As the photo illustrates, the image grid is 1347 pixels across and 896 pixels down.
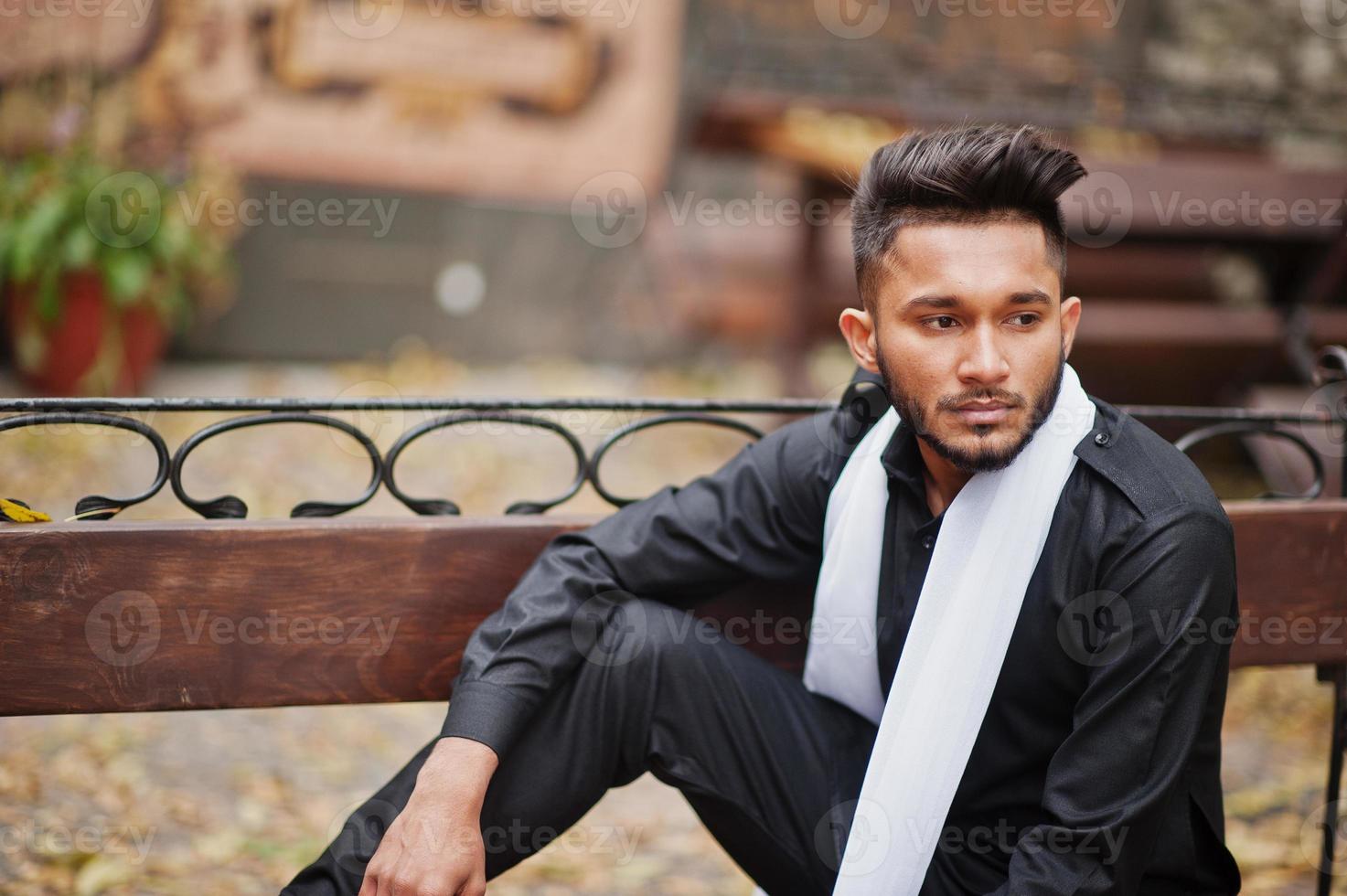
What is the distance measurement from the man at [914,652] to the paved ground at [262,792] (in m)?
1.04

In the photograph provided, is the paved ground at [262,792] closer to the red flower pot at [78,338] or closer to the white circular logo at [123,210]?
the red flower pot at [78,338]

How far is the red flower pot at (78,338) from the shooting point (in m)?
4.86

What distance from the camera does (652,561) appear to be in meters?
1.88

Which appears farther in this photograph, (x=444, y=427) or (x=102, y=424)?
(x=444, y=427)

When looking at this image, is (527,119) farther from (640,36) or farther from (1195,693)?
(1195,693)

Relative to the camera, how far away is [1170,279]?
549cm

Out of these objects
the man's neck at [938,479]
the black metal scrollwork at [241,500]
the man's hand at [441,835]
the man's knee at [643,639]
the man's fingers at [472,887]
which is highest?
the man's neck at [938,479]

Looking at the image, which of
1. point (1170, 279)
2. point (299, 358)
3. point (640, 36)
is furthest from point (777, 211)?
point (299, 358)

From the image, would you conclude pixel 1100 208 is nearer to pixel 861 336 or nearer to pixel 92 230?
pixel 861 336

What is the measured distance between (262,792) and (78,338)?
2798mm

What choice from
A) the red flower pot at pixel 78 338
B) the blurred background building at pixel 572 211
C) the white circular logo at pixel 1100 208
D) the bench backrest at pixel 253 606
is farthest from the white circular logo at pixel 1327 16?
the red flower pot at pixel 78 338

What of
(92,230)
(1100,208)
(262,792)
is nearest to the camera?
(262,792)

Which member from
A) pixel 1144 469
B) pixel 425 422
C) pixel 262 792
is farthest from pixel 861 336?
pixel 262 792

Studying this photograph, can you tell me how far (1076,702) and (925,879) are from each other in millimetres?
369
